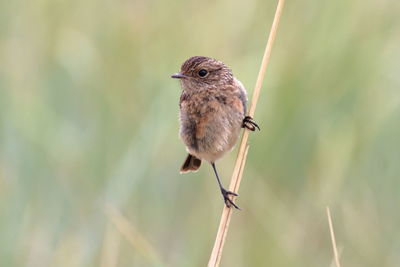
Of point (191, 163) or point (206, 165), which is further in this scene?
point (206, 165)

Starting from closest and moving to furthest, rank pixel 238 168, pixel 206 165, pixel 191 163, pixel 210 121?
1. pixel 238 168
2. pixel 210 121
3. pixel 191 163
4. pixel 206 165

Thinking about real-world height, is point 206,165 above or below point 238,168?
above

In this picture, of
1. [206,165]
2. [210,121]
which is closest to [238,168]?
[210,121]

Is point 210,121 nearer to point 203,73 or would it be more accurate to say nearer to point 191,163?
point 203,73

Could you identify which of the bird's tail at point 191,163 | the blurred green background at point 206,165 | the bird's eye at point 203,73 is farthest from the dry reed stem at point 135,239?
the bird's eye at point 203,73

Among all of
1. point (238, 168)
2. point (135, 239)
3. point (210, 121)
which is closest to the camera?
point (238, 168)

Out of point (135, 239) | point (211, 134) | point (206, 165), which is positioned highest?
point (206, 165)

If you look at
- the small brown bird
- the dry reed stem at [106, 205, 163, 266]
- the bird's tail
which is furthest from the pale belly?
the dry reed stem at [106, 205, 163, 266]

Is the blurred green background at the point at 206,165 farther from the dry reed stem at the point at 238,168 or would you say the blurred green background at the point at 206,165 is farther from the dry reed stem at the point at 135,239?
the dry reed stem at the point at 238,168
